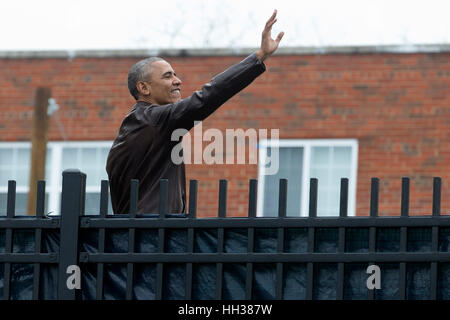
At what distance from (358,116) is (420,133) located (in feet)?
3.30

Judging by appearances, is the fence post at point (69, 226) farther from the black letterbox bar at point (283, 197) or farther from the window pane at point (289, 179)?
the window pane at point (289, 179)

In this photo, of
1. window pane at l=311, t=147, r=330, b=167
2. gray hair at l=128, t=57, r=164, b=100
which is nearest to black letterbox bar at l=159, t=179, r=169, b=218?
gray hair at l=128, t=57, r=164, b=100

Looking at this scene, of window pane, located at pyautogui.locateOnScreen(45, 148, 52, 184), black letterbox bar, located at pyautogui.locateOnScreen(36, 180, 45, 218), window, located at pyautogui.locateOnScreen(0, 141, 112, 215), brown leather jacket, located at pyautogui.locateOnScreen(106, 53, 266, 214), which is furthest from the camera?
window pane, located at pyautogui.locateOnScreen(45, 148, 52, 184)

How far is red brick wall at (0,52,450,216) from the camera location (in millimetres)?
18500

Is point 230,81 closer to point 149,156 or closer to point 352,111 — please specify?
point 149,156

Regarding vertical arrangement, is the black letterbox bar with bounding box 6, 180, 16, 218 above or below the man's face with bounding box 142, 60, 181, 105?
below

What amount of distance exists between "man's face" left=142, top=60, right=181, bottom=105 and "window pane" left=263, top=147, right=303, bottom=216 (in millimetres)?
11274

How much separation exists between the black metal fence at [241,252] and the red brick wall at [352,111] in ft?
40.6

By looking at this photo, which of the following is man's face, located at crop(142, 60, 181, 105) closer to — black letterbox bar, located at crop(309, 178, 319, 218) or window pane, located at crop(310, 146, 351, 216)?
black letterbox bar, located at crop(309, 178, 319, 218)

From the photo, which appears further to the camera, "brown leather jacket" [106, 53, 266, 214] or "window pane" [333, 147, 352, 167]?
"window pane" [333, 147, 352, 167]

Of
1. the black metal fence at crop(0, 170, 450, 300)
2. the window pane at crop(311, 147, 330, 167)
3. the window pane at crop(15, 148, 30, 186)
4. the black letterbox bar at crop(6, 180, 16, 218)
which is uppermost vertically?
the window pane at crop(311, 147, 330, 167)

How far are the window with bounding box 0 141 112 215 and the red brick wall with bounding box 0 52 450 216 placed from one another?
0.39 m

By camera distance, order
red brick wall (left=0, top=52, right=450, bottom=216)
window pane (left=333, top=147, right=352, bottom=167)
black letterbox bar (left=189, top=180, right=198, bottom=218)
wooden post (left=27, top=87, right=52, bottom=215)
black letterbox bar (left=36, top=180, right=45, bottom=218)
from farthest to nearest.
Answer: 1. window pane (left=333, top=147, right=352, bottom=167)
2. wooden post (left=27, top=87, right=52, bottom=215)
3. red brick wall (left=0, top=52, right=450, bottom=216)
4. black letterbox bar (left=36, top=180, right=45, bottom=218)
5. black letterbox bar (left=189, top=180, right=198, bottom=218)
